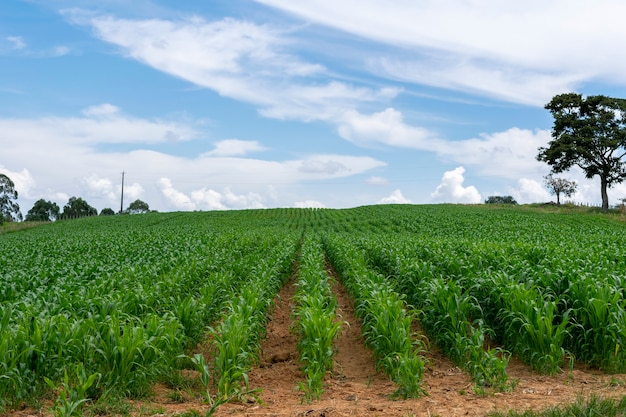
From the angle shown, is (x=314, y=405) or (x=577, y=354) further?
(x=577, y=354)

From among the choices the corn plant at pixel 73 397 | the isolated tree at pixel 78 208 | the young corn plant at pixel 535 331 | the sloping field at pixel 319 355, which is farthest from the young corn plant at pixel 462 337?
the isolated tree at pixel 78 208

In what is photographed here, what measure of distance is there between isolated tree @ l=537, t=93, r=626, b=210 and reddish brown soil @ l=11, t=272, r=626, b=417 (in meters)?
56.4

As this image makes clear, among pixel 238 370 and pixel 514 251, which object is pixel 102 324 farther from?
pixel 514 251

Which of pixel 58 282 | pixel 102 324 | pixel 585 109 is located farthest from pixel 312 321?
pixel 585 109

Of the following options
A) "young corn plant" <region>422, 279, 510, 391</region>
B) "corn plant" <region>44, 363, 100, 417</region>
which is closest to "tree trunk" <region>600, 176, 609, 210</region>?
"young corn plant" <region>422, 279, 510, 391</region>

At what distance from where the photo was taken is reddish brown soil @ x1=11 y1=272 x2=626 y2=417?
573 cm

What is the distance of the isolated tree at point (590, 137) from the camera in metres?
57.1

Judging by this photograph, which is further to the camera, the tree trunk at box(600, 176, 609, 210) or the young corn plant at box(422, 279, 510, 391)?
the tree trunk at box(600, 176, 609, 210)

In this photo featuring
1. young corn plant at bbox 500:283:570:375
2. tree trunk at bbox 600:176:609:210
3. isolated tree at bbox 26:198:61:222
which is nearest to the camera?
young corn plant at bbox 500:283:570:375

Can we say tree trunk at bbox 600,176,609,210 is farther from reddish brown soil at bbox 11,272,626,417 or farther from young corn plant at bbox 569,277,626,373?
reddish brown soil at bbox 11,272,626,417

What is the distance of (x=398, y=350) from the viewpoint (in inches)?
287

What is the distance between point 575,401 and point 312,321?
3415 mm

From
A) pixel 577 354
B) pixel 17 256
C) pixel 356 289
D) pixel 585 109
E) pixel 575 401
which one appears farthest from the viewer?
pixel 585 109

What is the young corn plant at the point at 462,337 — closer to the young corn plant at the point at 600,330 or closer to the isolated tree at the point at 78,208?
the young corn plant at the point at 600,330
